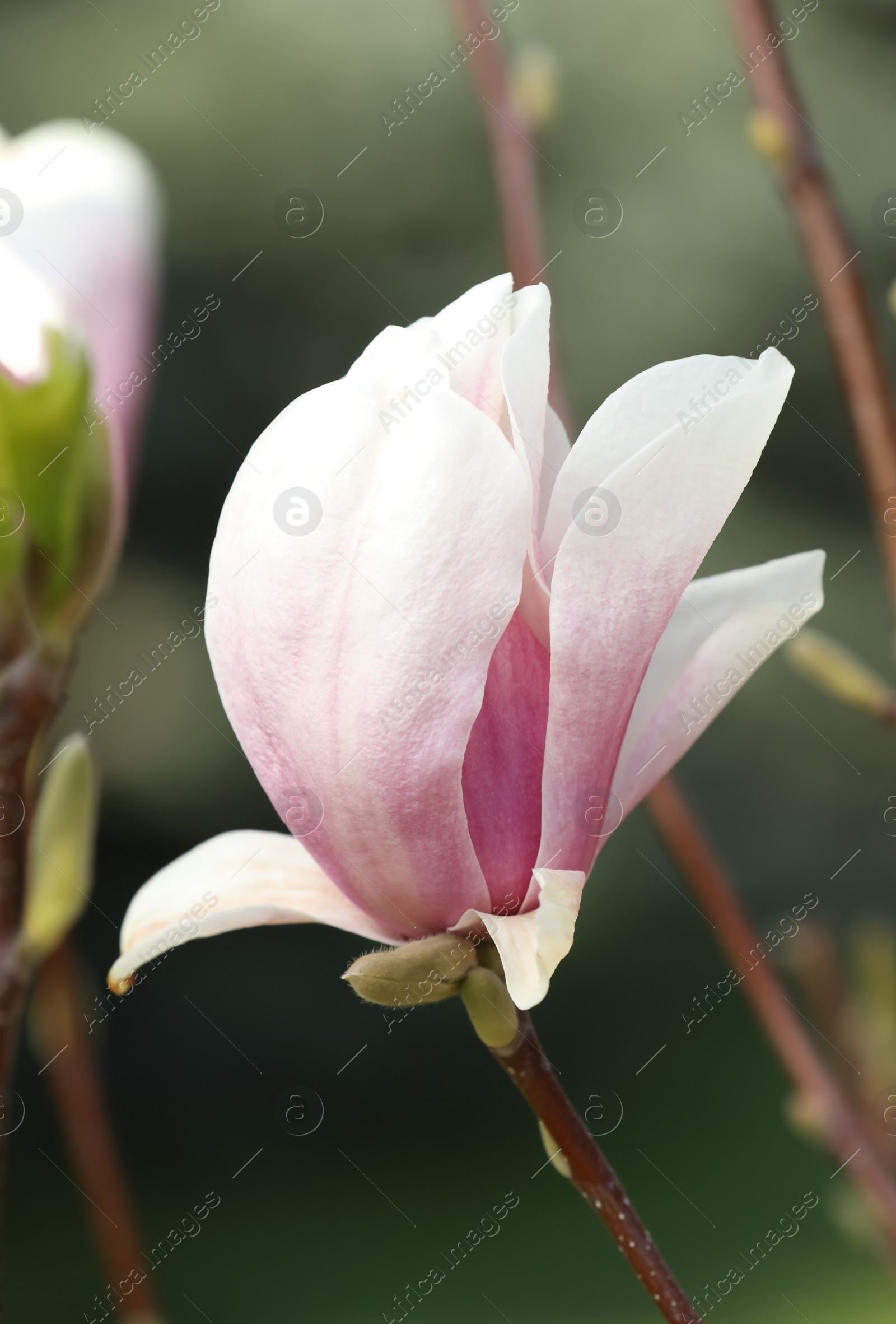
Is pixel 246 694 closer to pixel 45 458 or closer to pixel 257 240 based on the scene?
pixel 45 458

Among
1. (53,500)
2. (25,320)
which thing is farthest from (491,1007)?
(25,320)

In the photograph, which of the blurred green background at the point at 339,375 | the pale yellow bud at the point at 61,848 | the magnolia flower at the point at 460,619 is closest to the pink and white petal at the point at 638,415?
the magnolia flower at the point at 460,619

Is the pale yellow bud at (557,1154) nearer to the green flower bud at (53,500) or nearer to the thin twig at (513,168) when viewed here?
the green flower bud at (53,500)

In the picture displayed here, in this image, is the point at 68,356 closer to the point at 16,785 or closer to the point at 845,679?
the point at 16,785

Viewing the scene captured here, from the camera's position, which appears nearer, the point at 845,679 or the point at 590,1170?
the point at 590,1170

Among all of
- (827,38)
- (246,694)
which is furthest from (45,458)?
(827,38)

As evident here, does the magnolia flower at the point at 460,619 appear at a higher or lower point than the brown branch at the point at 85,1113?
higher
